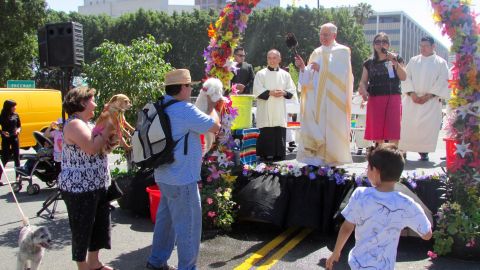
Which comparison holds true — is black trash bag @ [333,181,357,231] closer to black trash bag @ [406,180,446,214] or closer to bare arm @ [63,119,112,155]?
Result: black trash bag @ [406,180,446,214]

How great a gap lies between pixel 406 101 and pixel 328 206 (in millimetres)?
4412

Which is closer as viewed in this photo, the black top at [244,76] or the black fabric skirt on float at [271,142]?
the black top at [244,76]

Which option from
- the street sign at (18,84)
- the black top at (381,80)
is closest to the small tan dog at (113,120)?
the black top at (381,80)

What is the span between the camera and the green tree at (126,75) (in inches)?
281

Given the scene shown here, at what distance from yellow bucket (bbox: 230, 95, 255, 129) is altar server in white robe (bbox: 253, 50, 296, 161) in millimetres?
1102

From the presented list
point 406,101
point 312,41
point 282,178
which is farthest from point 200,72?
point 282,178

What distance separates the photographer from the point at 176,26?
4841 centimetres

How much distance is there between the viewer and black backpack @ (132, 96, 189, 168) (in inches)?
154

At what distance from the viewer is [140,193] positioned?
21.4ft

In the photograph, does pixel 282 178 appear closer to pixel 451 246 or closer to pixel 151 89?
pixel 451 246

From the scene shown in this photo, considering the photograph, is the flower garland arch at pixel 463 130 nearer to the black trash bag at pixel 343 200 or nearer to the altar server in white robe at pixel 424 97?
the black trash bag at pixel 343 200

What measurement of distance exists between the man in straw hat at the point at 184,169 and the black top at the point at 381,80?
350cm

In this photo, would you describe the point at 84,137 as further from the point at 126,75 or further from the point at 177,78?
the point at 126,75

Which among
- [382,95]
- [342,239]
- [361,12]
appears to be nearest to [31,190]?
[382,95]
